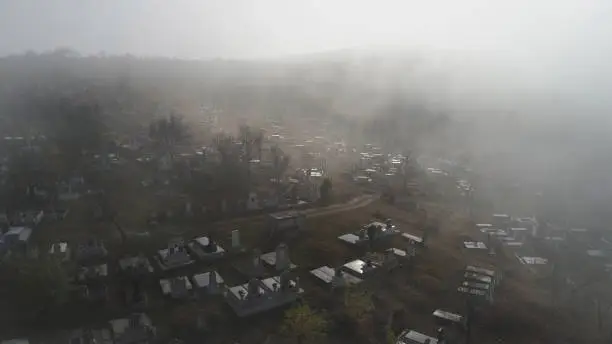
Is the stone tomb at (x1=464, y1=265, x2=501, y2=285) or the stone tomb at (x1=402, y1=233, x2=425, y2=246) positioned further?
the stone tomb at (x1=402, y1=233, x2=425, y2=246)

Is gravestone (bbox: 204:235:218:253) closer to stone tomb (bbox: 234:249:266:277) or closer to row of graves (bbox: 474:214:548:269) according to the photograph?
stone tomb (bbox: 234:249:266:277)

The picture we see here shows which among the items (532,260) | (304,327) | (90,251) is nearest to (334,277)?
(304,327)

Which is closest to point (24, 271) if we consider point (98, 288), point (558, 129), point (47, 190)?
point (98, 288)

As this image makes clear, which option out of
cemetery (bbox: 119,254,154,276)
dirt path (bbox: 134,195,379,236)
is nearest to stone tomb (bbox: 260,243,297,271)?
cemetery (bbox: 119,254,154,276)

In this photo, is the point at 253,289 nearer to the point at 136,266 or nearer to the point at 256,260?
the point at 256,260

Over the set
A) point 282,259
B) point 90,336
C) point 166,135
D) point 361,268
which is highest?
point 166,135
